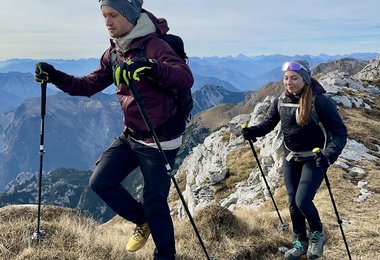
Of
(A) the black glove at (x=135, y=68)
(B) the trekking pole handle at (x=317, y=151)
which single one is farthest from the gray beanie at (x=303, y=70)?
(A) the black glove at (x=135, y=68)

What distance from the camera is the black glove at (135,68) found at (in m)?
5.45

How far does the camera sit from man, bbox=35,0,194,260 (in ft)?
18.8

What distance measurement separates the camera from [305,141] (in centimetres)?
833

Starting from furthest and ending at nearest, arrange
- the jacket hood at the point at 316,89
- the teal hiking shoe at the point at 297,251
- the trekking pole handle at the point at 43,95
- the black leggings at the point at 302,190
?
1. the teal hiking shoe at the point at 297,251
2. the jacket hood at the point at 316,89
3. the black leggings at the point at 302,190
4. the trekking pole handle at the point at 43,95

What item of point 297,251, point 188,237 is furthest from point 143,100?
point 297,251

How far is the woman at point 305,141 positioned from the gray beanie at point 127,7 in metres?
3.72

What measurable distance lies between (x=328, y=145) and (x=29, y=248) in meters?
6.10

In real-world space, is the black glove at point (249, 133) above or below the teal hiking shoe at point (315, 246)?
above

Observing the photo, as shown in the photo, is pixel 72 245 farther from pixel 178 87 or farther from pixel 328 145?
pixel 328 145

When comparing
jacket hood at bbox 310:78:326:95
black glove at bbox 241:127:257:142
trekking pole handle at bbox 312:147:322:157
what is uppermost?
jacket hood at bbox 310:78:326:95

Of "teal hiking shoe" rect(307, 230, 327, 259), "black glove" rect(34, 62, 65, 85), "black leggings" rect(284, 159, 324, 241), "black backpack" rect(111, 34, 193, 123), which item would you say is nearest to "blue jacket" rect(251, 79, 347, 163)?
"black leggings" rect(284, 159, 324, 241)

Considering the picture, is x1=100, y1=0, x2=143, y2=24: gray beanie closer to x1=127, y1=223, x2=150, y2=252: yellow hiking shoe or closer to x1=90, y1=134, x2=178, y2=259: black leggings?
x1=90, y1=134, x2=178, y2=259: black leggings

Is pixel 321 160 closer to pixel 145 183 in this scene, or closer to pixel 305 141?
pixel 305 141

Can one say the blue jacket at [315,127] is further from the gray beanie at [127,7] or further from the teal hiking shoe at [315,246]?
the gray beanie at [127,7]
